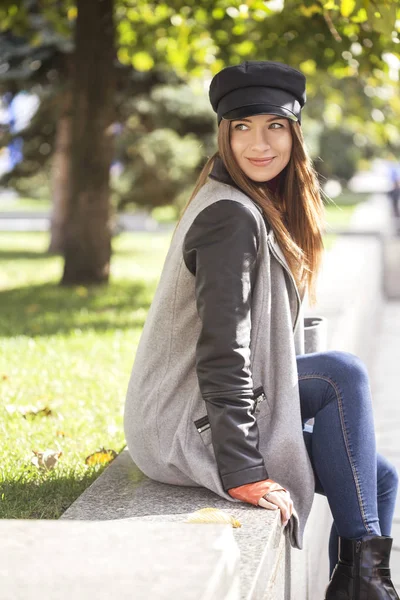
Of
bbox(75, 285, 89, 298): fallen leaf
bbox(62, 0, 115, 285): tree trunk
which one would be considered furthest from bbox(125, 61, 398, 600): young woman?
bbox(62, 0, 115, 285): tree trunk

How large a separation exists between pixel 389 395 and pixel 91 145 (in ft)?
14.9

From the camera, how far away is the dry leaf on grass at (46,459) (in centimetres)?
339

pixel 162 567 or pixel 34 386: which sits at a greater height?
pixel 162 567

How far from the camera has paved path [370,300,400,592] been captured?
4320 mm

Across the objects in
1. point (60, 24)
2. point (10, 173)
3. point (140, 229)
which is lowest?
point (140, 229)

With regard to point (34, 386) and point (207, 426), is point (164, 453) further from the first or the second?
point (34, 386)

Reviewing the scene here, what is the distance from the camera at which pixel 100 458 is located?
352 cm

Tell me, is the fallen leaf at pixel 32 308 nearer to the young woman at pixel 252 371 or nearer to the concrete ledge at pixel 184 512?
the concrete ledge at pixel 184 512

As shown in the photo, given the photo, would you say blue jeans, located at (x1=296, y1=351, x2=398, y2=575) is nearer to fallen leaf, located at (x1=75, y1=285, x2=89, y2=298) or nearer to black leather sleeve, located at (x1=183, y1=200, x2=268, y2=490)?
black leather sleeve, located at (x1=183, y1=200, x2=268, y2=490)

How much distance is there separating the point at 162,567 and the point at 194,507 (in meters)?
0.89

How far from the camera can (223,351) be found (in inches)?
97.6

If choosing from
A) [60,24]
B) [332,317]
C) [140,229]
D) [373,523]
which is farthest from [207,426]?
[140,229]

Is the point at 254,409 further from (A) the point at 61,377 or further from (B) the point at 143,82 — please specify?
(B) the point at 143,82

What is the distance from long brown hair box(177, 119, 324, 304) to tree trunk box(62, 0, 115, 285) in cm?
705
